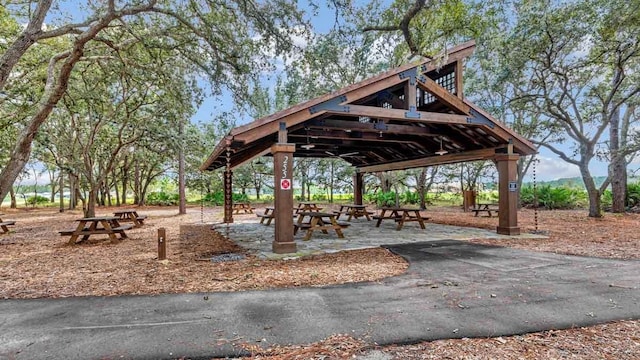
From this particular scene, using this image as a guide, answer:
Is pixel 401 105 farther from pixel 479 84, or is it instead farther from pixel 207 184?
pixel 207 184

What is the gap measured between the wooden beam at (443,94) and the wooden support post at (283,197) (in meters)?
3.15

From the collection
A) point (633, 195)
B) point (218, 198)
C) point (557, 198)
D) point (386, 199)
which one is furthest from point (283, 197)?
point (218, 198)

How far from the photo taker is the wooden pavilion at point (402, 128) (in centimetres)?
607

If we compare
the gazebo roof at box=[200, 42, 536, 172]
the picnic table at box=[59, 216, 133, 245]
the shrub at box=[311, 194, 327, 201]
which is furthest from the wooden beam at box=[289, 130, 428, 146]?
the shrub at box=[311, 194, 327, 201]

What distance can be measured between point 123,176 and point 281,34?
2302 centimetres

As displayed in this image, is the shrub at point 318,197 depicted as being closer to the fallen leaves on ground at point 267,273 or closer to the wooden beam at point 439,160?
the wooden beam at point 439,160

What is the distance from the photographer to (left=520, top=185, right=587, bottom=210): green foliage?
54.7ft

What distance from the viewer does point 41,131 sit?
11992mm

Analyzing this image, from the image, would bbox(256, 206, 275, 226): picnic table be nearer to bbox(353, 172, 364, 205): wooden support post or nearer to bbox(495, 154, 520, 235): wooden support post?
bbox(353, 172, 364, 205): wooden support post

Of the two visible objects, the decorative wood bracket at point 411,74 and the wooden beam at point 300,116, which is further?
the decorative wood bracket at point 411,74

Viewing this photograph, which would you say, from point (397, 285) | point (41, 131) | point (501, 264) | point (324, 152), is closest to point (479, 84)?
point (324, 152)

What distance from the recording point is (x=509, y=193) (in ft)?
26.0

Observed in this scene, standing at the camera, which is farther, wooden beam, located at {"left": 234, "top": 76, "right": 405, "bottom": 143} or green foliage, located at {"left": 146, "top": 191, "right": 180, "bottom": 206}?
green foliage, located at {"left": 146, "top": 191, "right": 180, "bottom": 206}

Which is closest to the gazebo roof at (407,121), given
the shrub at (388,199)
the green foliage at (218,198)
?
the shrub at (388,199)
